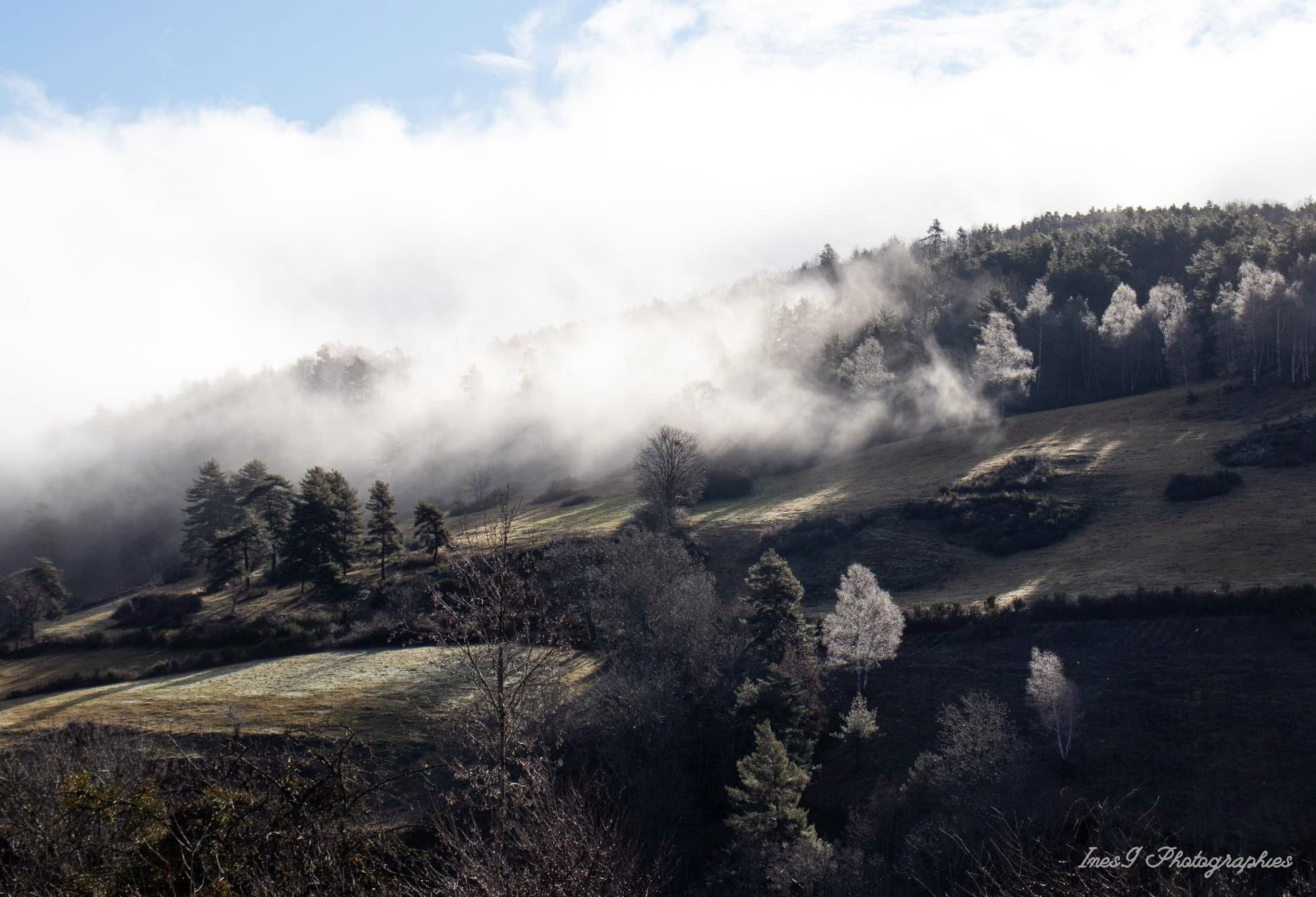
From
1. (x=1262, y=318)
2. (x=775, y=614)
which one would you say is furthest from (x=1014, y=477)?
(x=775, y=614)

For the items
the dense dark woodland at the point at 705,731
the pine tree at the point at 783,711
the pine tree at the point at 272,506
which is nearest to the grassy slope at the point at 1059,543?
the dense dark woodland at the point at 705,731

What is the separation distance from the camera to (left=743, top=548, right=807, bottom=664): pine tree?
135 ft

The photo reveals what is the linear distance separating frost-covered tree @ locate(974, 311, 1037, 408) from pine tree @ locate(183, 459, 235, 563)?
79982 mm

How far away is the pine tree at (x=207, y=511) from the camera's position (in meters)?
84.3

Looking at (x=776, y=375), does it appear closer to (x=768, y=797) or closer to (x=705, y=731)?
(x=705, y=731)

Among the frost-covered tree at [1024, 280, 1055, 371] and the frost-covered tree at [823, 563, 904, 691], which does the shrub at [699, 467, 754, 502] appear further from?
the frost-covered tree at [1024, 280, 1055, 371]

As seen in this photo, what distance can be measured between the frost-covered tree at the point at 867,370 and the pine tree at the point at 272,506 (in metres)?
59.4

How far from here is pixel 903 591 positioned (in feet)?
171

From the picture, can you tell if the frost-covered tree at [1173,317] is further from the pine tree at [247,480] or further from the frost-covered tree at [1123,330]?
the pine tree at [247,480]

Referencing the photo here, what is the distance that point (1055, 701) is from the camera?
32.3m

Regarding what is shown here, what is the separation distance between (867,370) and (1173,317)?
2994 cm

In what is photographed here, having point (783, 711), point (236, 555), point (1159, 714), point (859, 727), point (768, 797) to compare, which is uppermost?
point (236, 555)

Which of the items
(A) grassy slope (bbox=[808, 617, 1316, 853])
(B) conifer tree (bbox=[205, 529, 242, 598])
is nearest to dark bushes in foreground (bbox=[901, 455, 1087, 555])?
(A) grassy slope (bbox=[808, 617, 1316, 853])

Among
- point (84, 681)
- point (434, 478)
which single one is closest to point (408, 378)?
point (434, 478)
